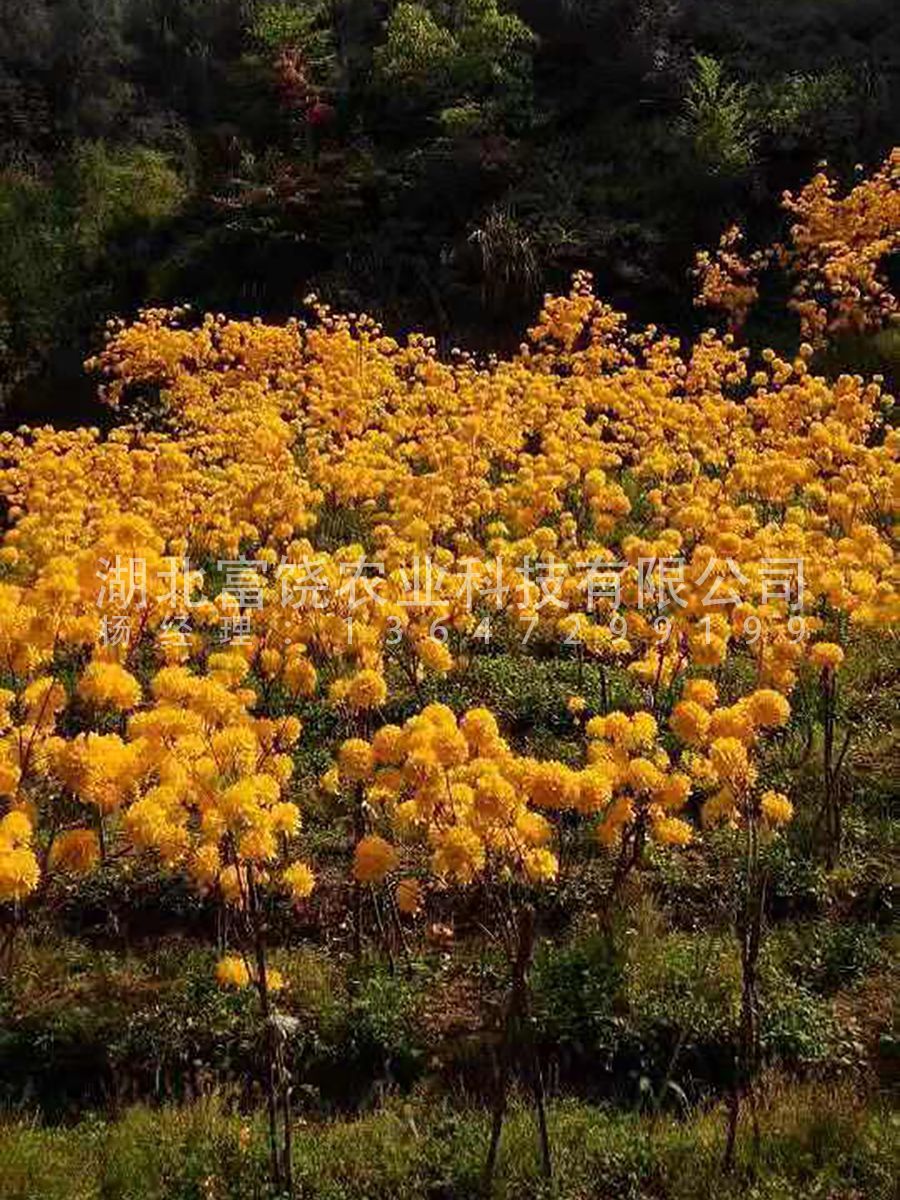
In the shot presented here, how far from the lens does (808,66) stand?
21.2m

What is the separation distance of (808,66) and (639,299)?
22.7 feet

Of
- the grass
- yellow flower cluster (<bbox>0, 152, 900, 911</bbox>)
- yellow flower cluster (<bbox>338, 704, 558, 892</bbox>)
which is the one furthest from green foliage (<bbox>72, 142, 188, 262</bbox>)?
the grass

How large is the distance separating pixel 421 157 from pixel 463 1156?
20.1 meters

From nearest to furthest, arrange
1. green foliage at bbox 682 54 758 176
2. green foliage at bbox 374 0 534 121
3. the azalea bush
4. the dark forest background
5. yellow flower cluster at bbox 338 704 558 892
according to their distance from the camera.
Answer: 1. yellow flower cluster at bbox 338 704 558 892
2. the azalea bush
3. green foliage at bbox 682 54 758 176
4. the dark forest background
5. green foliage at bbox 374 0 534 121

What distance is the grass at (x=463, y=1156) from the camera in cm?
455

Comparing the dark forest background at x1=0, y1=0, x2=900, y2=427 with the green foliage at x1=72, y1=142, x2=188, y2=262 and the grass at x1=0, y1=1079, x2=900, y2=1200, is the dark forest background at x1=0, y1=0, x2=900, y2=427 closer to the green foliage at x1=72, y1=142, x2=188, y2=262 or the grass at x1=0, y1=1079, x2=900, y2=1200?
the green foliage at x1=72, y1=142, x2=188, y2=262

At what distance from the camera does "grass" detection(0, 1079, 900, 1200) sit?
4.55 meters

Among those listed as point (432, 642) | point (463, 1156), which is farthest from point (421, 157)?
point (463, 1156)

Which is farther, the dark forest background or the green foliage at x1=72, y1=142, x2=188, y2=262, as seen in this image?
the green foliage at x1=72, y1=142, x2=188, y2=262

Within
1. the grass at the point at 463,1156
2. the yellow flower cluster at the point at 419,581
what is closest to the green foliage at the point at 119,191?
the yellow flower cluster at the point at 419,581

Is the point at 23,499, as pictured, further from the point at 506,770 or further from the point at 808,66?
the point at 808,66

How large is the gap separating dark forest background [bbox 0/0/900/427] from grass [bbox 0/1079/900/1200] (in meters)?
14.6

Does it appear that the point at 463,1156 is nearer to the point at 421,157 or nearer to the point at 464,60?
the point at 421,157

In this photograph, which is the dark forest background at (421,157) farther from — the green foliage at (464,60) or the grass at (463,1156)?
the grass at (463,1156)
